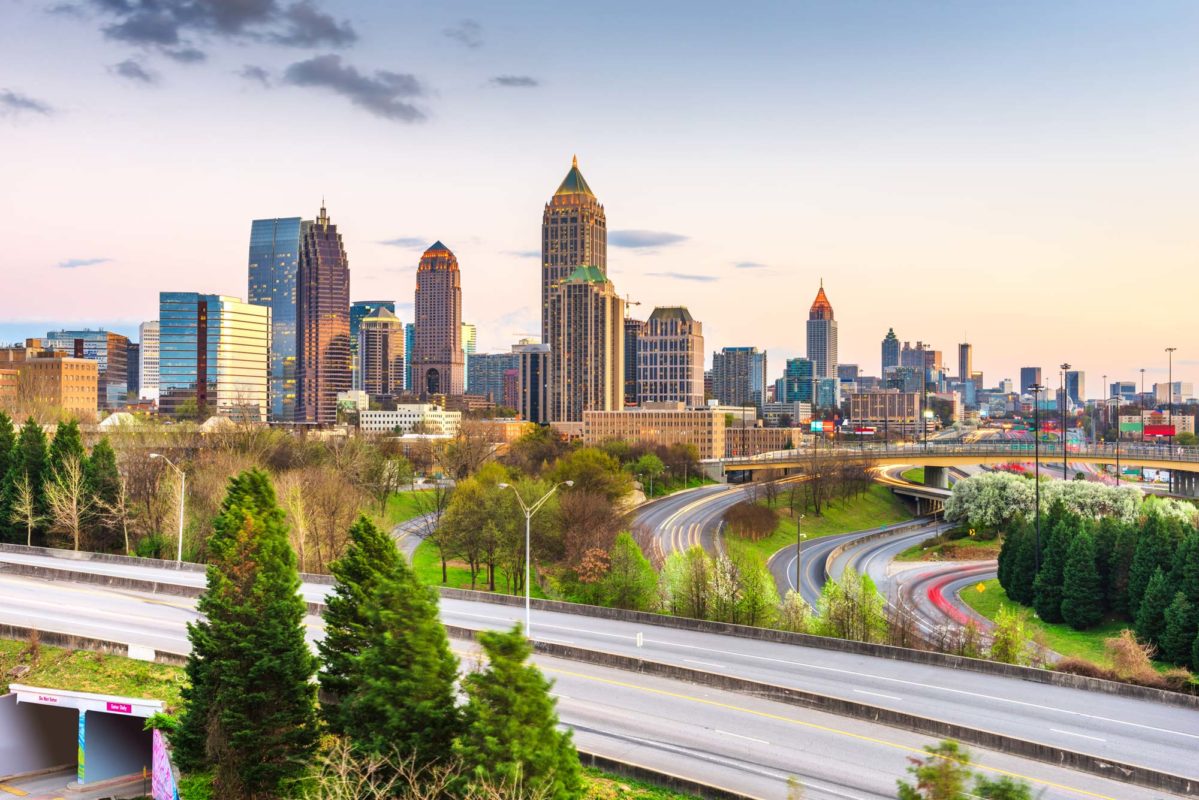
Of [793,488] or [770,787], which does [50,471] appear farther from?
[793,488]

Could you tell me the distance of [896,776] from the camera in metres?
23.9

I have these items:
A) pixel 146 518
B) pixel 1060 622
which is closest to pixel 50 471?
pixel 146 518

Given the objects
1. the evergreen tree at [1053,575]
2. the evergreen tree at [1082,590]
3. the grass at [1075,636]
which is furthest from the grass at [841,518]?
the evergreen tree at [1082,590]

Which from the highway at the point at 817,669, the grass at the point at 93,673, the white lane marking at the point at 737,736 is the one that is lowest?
the grass at the point at 93,673

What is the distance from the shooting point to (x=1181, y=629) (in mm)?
44656

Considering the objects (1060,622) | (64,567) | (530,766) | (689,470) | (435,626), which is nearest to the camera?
(530,766)

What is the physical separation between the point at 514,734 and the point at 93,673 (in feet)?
68.1

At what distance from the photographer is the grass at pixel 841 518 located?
97.6 metres

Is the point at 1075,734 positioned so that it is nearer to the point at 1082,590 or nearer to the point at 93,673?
the point at 1082,590

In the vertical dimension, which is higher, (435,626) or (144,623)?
(435,626)

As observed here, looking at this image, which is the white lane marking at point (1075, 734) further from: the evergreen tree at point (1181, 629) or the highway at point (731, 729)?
the evergreen tree at point (1181, 629)

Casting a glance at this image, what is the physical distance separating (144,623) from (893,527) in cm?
9109

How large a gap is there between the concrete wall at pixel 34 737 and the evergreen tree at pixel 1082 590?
→ 50987mm

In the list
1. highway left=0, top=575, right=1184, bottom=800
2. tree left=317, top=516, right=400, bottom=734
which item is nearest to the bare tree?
highway left=0, top=575, right=1184, bottom=800
